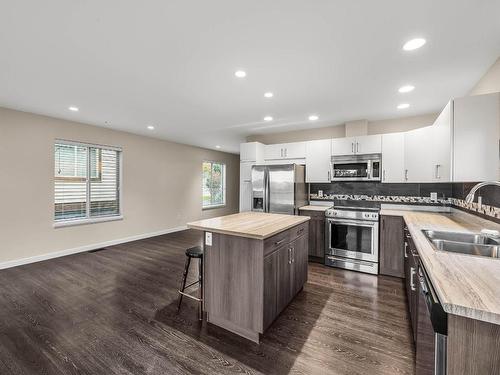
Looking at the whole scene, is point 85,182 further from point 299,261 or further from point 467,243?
point 467,243

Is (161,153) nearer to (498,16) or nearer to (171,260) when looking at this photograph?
(171,260)

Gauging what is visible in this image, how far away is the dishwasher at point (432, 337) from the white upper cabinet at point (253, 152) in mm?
3895

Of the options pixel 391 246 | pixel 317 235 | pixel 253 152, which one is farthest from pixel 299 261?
pixel 253 152

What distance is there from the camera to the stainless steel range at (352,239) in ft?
11.6

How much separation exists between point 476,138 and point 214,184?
716 centimetres

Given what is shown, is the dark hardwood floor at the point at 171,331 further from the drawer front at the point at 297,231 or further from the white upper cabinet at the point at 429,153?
the white upper cabinet at the point at 429,153

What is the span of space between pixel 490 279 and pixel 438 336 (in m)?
0.44

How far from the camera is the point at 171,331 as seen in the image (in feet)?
7.00

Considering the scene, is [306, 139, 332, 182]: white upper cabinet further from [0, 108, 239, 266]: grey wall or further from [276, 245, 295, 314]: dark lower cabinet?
[0, 108, 239, 266]: grey wall

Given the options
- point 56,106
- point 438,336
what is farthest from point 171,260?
point 438,336

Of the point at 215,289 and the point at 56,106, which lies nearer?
the point at 215,289

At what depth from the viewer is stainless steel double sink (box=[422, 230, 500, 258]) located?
1705 mm

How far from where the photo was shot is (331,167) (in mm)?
4281

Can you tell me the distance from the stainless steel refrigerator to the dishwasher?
2842 millimetres
